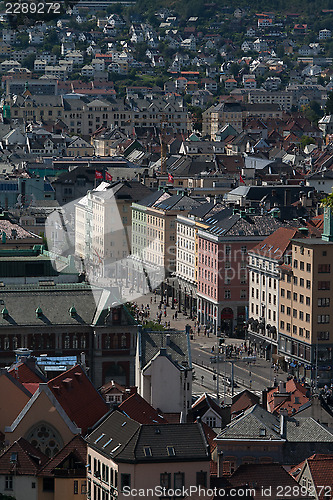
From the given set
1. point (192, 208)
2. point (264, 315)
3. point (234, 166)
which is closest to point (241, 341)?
point (264, 315)

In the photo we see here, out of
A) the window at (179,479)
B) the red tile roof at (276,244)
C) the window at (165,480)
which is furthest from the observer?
the red tile roof at (276,244)

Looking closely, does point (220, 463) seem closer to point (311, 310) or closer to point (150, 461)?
point (150, 461)

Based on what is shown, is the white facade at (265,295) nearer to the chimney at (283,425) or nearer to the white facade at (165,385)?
the white facade at (165,385)

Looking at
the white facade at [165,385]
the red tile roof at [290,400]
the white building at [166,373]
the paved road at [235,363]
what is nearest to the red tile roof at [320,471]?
the red tile roof at [290,400]

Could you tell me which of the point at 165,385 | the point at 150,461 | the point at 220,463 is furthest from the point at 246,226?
the point at 150,461

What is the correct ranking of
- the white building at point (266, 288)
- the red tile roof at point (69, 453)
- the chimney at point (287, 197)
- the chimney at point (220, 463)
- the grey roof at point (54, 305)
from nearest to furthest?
the red tile roof at point (69, 453) < the chimney at point (220, 463) < the grey roof at point (54, 305) < the white building at point (266, 288) < the chimney at point (287, 197)

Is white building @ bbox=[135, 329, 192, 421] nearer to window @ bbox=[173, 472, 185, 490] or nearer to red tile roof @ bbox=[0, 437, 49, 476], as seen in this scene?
red tile roof @ bbox=[0, 437, 49, 476]

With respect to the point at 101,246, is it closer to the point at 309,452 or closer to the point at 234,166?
the point at 234,166
